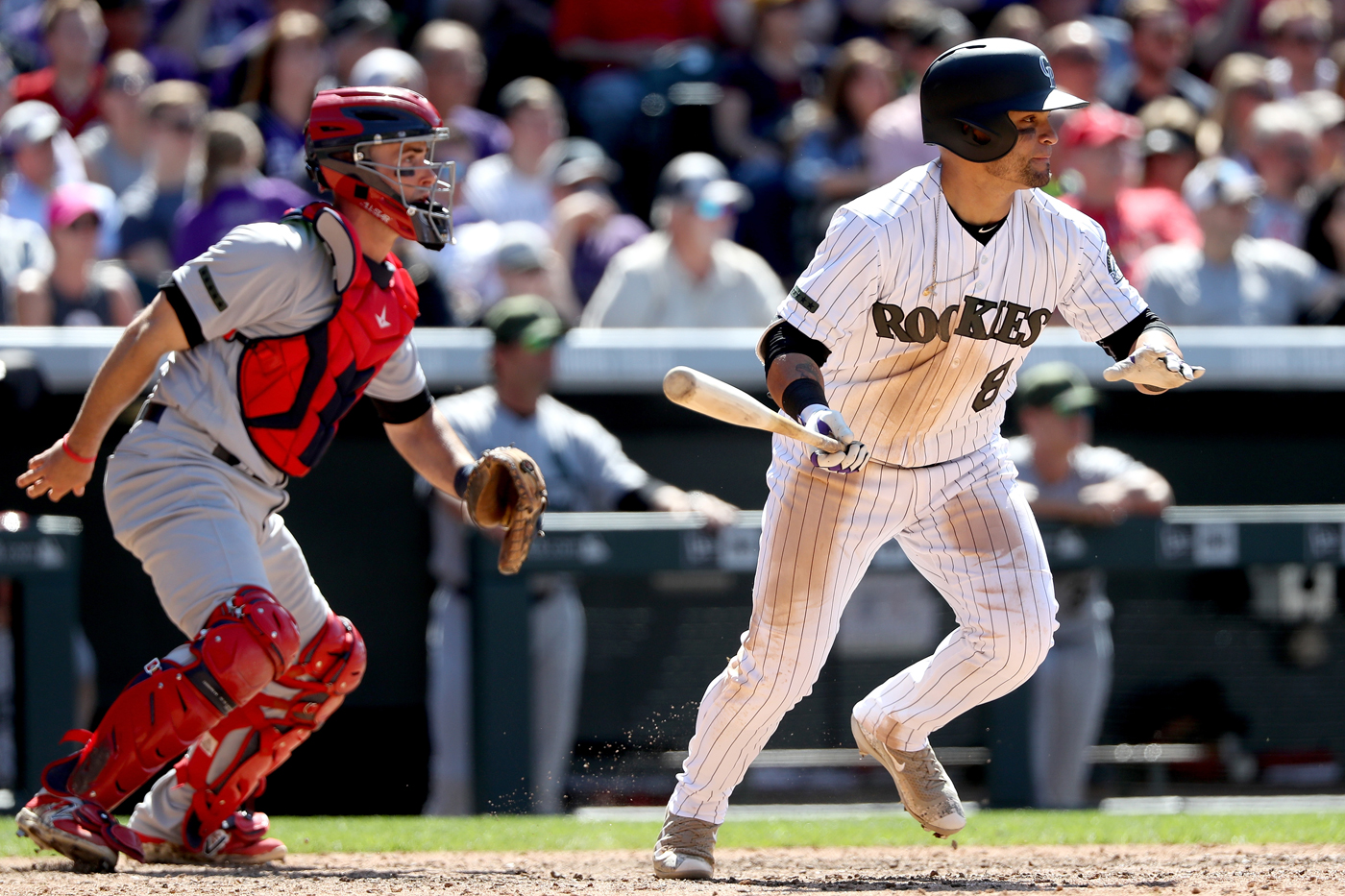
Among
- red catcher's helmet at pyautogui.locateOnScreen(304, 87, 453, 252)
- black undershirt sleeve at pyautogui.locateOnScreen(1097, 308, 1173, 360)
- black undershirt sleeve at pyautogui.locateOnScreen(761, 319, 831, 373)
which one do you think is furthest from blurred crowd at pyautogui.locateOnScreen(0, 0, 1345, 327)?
black undershirt sleeve at pyautogui.locateOnScreen(761, 319, 831, 373)

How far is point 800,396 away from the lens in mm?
→ 3445

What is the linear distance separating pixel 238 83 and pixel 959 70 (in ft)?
16.7

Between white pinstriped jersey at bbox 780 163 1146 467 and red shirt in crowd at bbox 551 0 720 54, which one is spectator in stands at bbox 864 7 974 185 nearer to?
red shirt in crowd at bbox 551 0 720 54

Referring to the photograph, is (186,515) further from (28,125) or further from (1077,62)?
(1077,62)

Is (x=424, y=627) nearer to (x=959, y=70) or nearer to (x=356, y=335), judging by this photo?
(x=356, y=335)

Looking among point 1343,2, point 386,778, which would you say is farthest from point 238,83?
point 1343,2

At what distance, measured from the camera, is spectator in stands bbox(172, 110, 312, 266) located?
6605 millimetres

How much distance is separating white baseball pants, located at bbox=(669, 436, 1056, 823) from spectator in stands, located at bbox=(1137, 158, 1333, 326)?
3.51m

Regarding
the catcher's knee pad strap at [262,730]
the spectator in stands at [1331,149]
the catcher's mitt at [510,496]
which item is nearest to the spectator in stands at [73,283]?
the catcher's knee pad strap at [262,730]

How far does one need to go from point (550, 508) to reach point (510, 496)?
Result: 2132mm

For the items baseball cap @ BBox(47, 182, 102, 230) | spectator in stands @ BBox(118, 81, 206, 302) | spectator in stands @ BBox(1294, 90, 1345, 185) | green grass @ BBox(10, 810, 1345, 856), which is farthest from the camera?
spectator in stands @ BBox(1294, 90, 1345, 185)

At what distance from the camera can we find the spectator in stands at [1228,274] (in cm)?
731

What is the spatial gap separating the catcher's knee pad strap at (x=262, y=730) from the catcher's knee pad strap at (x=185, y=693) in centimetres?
32

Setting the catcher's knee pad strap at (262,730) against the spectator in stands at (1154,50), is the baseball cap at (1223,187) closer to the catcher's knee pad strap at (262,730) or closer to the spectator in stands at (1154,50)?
the spectator in stands at (1154,50)
